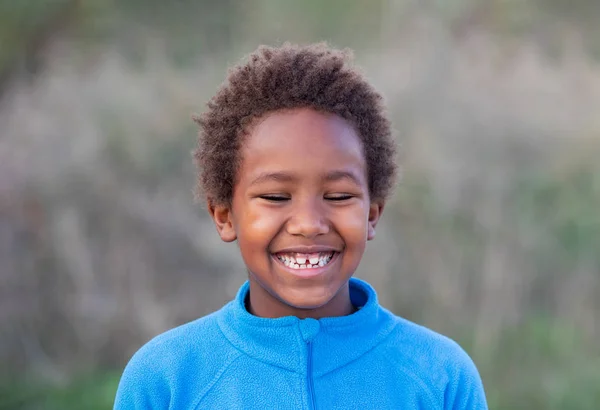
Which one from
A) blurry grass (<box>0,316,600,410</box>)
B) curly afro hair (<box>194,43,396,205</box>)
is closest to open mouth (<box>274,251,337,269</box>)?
curly afro hair (<box>194,43,396,205</box>)

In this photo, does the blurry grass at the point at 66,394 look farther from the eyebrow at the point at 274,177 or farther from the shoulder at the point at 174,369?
the eyebrow at the point at 274,177

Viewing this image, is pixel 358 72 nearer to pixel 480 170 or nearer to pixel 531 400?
pixel 480 170

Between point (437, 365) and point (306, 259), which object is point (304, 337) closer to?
point (306, 259)

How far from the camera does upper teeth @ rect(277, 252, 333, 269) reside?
5.00ft

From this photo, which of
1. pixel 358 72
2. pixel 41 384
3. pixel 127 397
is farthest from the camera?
pixel 41 384

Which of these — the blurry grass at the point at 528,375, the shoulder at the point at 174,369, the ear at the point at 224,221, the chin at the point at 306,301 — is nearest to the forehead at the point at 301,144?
the ear at the point at 224,221

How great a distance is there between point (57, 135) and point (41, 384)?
41.6 inches

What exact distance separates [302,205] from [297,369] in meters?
0.34

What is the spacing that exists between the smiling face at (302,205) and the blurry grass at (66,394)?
1.80m

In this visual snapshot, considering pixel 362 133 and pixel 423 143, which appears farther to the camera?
pixel 423 143

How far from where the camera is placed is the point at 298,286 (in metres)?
1.54

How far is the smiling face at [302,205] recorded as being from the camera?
1.49 m

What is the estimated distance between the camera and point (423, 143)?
3.18m

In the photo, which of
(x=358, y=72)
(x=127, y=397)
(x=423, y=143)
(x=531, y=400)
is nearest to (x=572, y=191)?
(x=423, y=143)
